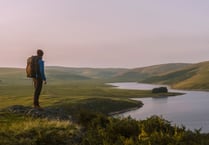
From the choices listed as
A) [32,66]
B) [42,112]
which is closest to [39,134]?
[42,112]

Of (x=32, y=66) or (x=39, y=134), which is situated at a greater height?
(x=32, y=66)

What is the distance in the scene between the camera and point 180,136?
11.4m

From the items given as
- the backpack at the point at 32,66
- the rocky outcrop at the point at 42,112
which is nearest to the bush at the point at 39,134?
the rocky outcrop at the point at 42,112

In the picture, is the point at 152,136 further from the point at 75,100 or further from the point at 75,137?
the point at 75,100

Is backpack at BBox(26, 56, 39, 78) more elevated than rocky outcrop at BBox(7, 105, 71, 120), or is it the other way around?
backpack at BBox(26, 56, 39, 78)

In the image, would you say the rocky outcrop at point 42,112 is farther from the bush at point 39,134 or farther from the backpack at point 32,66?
the bush at point 39,134

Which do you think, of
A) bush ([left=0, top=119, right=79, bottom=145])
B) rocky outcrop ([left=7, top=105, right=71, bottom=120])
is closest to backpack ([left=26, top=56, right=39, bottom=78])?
rocky outcrop ([left=7, top=105, right=71, bottom=120])

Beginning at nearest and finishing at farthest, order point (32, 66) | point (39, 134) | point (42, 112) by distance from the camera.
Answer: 1. point (39, 134)
2. point (42, 112)
3. point (32, 66)

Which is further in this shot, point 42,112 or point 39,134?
point 42,112

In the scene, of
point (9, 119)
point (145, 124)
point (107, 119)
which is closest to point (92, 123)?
point (107, 119)

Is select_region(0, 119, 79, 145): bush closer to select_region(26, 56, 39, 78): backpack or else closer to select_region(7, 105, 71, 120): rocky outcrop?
select_region(7, 105, 71, 120): rocky outcrop

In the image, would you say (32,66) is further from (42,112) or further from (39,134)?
(39,134)

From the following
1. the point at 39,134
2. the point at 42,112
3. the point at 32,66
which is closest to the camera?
the point at 39,134

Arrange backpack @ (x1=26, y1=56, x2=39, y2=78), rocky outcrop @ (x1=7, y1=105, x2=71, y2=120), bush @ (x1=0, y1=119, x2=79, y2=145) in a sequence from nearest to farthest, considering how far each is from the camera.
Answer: bush @ (x1=0, y1=119, x2=79, y2=145)
rocky outcrop @ (x1=7, y1=105, x2=71, y2=120)
backpack @ (x1=26, y1=56, x2=39, y2=78)
